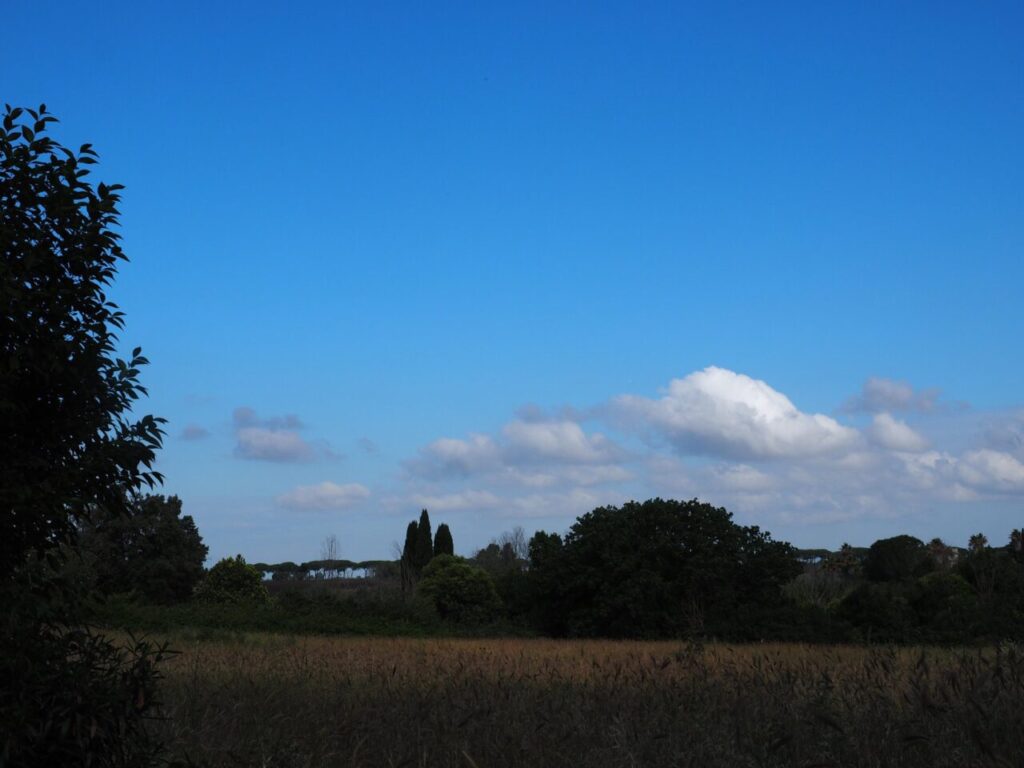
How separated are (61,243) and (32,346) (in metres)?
0.83

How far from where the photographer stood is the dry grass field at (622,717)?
733 centimetres

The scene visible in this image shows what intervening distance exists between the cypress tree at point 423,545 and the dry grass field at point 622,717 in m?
48.9

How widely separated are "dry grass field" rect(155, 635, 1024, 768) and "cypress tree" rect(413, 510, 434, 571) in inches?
1927

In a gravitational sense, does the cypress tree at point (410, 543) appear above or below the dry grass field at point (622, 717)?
above

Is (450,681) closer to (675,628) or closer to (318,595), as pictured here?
(675,628)

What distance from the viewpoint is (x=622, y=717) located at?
8586mm

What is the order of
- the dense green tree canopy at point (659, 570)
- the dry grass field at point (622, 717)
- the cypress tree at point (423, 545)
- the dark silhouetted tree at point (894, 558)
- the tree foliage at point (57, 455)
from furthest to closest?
the cypress tree at point (423, 545)
the dark silhouetted tree at point (894, 558)
the dense green tree canopy at point (659, 570)
the dry grass field at point (622, 717)
the tree foliage at point (57, 455)

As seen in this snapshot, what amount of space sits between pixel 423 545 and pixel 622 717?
5461 cm

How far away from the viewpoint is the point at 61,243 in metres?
6.87

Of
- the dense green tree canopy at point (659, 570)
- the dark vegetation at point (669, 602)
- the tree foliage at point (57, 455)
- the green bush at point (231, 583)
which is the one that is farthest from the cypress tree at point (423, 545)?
the tree foliage at point (57, 455)


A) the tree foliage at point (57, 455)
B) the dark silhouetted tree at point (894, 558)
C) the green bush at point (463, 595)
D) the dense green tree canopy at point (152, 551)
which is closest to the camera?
the tree foliage at point (57, 455)

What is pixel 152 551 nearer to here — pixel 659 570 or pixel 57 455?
pixel 659 570

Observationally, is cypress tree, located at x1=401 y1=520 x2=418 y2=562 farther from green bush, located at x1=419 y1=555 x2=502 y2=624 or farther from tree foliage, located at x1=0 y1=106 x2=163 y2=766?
tree foliage, located at x1=0 y1=106 x2=163 y2=766

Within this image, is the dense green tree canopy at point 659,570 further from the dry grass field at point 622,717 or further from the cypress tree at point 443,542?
the cypress tree at point 443,542
